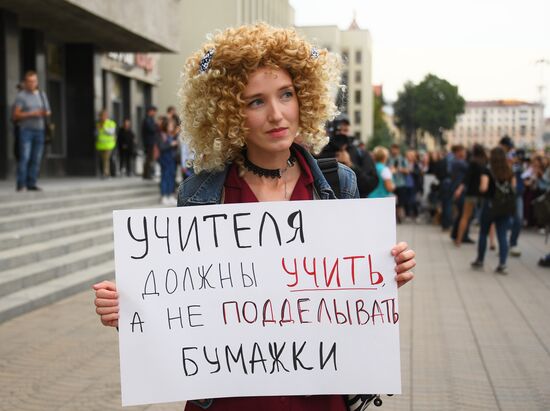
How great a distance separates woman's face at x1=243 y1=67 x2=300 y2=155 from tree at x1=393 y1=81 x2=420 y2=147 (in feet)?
370

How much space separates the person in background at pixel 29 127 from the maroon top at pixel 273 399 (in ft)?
30.8

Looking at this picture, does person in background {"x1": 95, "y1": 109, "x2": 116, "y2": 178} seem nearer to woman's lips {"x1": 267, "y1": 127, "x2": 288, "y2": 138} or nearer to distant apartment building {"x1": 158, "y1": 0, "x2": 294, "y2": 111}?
woman's lips {"x1": 267, "y1": 127, "x2": 288, "y2": 138}

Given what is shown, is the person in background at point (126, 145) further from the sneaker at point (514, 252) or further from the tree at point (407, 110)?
the tree at point (407, 110)

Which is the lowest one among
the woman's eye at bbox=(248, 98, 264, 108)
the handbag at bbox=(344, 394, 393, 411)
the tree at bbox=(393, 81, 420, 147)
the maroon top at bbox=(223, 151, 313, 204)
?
the handbag at bbox=(344, 394, 393, 411)

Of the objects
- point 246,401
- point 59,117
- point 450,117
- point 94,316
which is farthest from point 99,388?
point 450,117

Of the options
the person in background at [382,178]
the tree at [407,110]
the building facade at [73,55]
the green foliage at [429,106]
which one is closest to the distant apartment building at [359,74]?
the green foliage at [429,106]

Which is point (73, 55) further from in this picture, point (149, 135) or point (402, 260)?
point (402, 260)

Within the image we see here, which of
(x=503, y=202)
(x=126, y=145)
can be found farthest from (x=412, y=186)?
(x=503, y=202)

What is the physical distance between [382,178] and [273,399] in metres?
9.25

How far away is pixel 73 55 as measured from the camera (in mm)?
19562

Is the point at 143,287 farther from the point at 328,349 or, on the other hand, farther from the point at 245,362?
the point at 328,349

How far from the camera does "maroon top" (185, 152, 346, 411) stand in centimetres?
230

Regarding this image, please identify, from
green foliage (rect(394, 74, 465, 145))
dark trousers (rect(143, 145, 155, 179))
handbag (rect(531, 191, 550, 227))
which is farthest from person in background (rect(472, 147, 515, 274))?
green foliage (rect(394, 74, 465, 145))

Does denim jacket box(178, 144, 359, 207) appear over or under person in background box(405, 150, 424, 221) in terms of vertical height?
over
